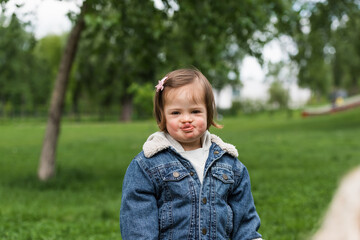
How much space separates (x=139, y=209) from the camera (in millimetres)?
2445

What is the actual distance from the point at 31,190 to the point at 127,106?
114 feet

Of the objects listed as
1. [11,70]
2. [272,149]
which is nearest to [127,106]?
[11,70]

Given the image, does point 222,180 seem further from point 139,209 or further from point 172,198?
point 139,209

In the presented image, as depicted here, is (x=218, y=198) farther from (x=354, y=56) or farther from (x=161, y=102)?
(x=354, y=56)

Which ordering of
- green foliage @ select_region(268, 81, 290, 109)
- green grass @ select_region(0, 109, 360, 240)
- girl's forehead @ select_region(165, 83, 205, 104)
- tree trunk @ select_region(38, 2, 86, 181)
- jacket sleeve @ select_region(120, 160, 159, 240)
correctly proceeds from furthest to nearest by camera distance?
green foliage @ select_region(268, 81, 290, 109) < tree trunk @ select_region(38, 2, 86, 181) < green grass @ select_region(0, 109, 360, 240) < girl's forehead @ select_region(165, 83, 205, 104) < jacket sleeve @ select_region(120, 160, 159, 240)

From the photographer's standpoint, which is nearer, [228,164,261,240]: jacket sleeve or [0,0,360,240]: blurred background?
[228,164,261,240]: jacket sleeve

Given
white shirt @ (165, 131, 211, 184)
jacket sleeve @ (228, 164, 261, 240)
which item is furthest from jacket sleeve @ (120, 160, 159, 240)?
jacket sleeve @ (228, 164, 261, 240)

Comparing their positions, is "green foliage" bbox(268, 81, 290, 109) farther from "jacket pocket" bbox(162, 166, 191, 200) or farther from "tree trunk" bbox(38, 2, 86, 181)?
"jacket pocket" bbox(162, 166, 191, 200)

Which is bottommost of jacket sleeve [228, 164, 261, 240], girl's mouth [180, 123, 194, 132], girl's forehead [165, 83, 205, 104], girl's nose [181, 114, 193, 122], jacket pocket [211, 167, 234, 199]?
jacket sleeve [228, 164, 261, 240]

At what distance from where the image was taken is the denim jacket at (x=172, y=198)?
2.44 m

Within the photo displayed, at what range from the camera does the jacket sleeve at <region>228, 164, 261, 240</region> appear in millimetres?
2635

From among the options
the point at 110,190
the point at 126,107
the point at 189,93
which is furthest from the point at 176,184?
the point at 126,107

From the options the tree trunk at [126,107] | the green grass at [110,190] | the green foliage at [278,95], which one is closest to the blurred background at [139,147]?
the green grass at [110,190]

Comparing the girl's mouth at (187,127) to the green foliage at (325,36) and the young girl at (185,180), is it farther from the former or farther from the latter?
the green foliage at (325,36)
